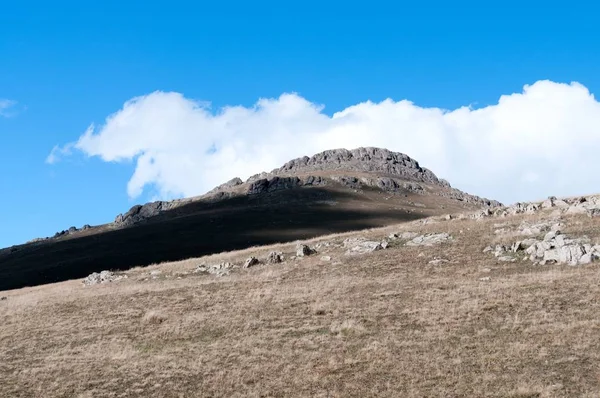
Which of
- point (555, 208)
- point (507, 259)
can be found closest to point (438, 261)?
point (507, 259)

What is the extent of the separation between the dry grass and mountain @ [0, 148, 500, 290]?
71.1 m

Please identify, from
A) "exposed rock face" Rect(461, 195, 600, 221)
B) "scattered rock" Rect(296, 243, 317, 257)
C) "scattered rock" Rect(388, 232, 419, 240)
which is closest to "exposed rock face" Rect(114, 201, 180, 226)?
"scattered rock" Rect(296, 243, 317, 257)

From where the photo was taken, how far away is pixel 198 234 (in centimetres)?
12450

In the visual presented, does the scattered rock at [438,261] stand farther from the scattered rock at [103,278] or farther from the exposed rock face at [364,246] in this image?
the scattered rock at [103,278]

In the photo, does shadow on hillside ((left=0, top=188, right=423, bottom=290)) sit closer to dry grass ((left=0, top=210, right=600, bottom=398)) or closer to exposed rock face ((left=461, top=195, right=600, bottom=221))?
exposed rock face ((left=461, top=195, right=600, bottom=221))

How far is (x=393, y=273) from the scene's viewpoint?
116ft

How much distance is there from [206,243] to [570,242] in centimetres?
8999

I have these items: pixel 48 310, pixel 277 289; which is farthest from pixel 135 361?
pixel 48 310

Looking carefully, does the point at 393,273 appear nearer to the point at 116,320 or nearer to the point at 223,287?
the point at 223,287

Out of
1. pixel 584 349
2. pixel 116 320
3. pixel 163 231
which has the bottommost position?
pixel 584 349

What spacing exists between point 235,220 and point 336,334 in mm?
110619

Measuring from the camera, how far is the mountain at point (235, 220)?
4296 inches

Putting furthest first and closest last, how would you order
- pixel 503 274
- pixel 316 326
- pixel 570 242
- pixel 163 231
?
pixel 163 231 → pixel 570 242 → pixel 503 274 → pixel 316 326

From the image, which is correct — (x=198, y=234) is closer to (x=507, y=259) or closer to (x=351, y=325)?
(x=507, y=259)
